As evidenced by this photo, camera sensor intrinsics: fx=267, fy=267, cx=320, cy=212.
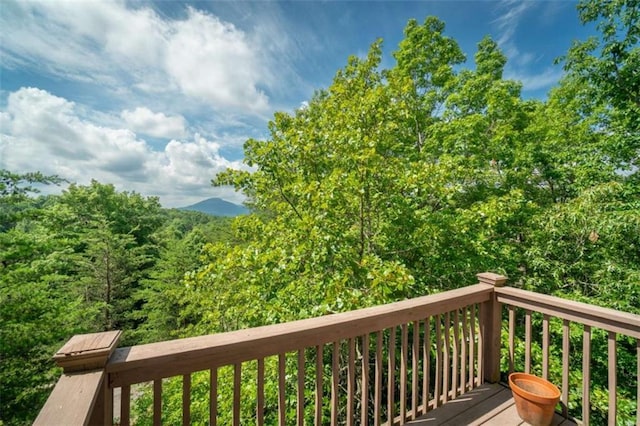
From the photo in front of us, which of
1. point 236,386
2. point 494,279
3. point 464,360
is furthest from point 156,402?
point 494,279

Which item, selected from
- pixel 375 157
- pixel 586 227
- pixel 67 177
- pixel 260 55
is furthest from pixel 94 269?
pixel 586 227

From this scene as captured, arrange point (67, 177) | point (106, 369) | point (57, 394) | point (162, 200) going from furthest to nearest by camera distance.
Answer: point (162, 200) → point (67, 177) → point (106, 369) → point (57, 394)

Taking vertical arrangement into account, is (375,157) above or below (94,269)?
above

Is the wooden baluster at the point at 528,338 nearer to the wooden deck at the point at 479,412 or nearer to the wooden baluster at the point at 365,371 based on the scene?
the wooden deck at the point at 479,412

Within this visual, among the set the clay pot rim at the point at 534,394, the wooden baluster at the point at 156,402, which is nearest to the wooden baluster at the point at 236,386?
the wooden baluster at the point at 156,402

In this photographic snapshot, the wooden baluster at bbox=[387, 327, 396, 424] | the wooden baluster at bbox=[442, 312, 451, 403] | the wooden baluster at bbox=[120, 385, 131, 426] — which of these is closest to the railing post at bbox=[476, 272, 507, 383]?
the wooden baluster at bbox=[442, 312, 451, 403]

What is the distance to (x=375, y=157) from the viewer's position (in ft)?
12.2

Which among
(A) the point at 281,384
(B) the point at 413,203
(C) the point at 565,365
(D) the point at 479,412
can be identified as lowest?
(D) the point at 479,412

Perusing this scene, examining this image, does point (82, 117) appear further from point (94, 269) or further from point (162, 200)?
point (162, 200)

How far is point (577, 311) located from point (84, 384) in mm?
2854

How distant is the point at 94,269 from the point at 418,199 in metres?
16.4

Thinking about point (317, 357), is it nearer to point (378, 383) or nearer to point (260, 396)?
point (260, 396)

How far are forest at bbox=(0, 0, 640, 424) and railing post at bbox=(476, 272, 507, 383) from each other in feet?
2.46

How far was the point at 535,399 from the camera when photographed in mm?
1856
